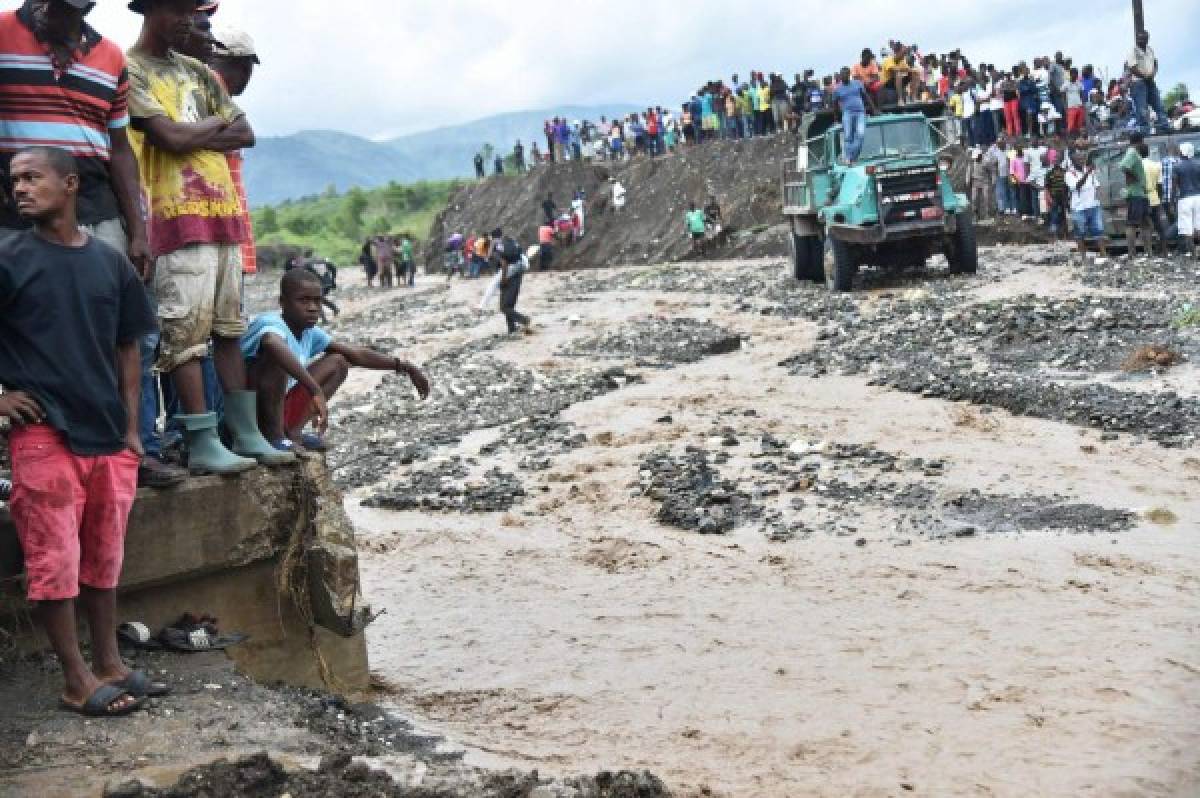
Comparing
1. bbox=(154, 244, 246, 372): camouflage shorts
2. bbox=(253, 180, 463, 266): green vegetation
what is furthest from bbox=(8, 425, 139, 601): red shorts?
bbox=(253, 180, 463, 266): green vegetation

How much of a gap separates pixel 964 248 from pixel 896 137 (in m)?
1.81

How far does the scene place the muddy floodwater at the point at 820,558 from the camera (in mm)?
4484

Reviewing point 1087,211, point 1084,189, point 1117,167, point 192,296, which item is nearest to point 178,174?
point 192,296

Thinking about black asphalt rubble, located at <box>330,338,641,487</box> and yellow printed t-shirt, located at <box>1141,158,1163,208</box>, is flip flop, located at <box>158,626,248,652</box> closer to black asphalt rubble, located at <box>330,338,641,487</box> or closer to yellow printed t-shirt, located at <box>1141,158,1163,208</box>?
black asphalt rubble, located at <box>330,338,641,487</box>

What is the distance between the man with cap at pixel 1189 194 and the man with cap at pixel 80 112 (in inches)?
592

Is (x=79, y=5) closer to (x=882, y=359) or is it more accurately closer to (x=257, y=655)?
(x=257, y=655)

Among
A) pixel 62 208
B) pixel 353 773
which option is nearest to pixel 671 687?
pixel 353 773

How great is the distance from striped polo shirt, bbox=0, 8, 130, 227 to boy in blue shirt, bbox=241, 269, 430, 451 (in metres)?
0.93

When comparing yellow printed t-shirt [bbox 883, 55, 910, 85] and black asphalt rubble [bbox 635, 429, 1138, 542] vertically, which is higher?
yellow printed t-shirt [bbox 883, 55, 910, 85]

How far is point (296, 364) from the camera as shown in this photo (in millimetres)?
5078

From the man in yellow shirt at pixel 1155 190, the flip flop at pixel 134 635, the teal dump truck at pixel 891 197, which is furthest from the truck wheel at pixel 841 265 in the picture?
the flip flop at pixel 134 635

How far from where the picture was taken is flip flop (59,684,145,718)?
151 inches

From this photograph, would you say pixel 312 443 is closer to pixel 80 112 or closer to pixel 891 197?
pixel 80 112

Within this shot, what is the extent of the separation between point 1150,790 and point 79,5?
4.01 metres
